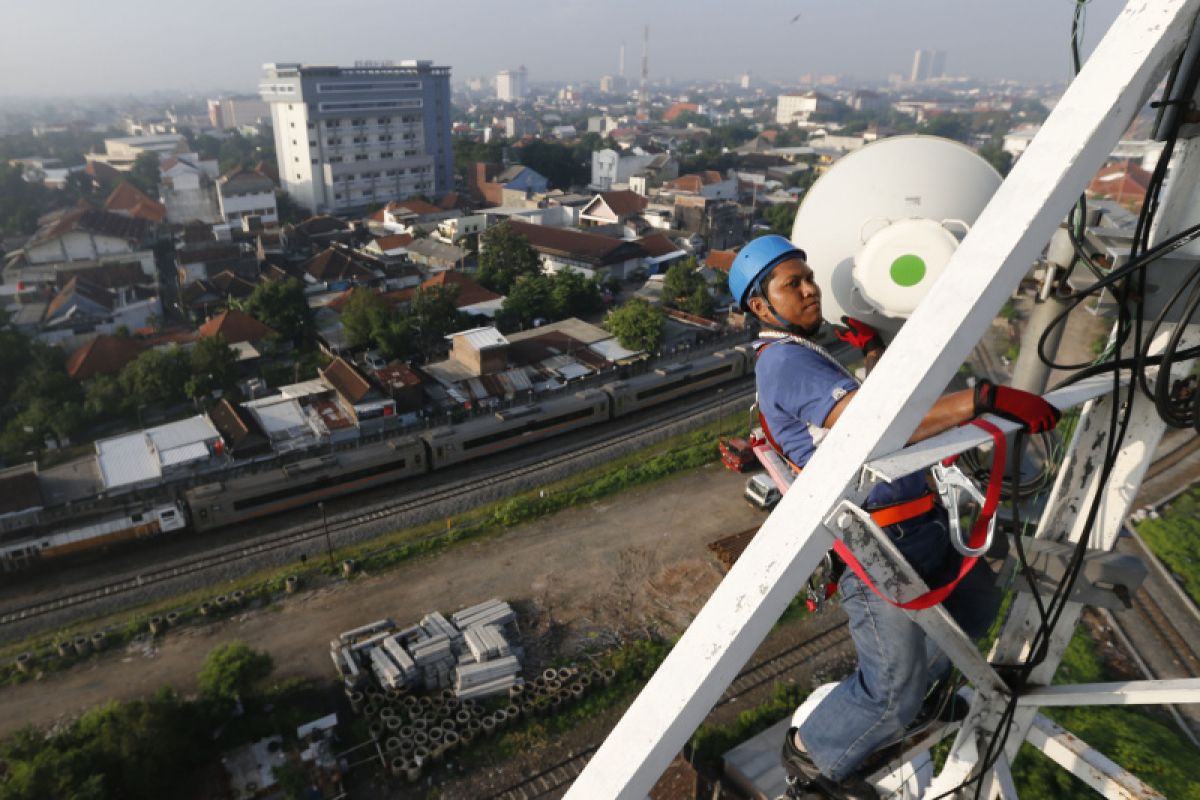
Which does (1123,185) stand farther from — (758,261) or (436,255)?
(758,261)

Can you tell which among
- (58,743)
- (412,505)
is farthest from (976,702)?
(412,505)

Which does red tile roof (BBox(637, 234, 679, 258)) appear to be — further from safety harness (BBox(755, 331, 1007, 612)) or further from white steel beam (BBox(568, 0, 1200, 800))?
white steel beam (BBox(568, 0, 1200, 800))

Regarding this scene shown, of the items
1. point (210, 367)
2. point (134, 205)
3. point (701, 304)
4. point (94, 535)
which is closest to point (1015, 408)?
point (94, 535)

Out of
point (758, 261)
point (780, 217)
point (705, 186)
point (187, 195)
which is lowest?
point (187, 195)

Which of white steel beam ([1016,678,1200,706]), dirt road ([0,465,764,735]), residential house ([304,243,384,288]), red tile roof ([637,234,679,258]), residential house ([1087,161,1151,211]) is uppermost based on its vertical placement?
white steel beam ([1016,678,1200,706])

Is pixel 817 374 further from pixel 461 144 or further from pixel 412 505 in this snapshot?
pixel 461 144

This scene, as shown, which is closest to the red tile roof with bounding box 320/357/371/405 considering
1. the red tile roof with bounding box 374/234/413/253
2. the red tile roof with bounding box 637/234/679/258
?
the red tile roof with bounding box 374/234/413/253

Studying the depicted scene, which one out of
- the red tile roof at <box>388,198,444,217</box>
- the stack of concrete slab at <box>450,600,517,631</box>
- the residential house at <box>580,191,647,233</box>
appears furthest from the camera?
the red tile roof at <box>388,198,444,217</box>
